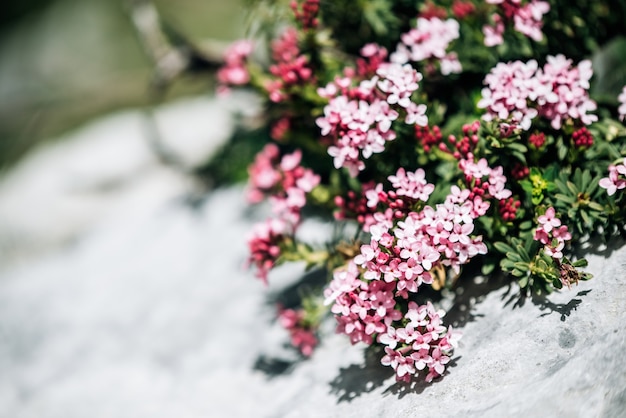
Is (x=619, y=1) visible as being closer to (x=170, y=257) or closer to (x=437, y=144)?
(x=437, y=144)

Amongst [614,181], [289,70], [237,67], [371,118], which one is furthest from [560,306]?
[237,67]

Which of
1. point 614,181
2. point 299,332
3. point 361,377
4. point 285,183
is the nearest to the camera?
point 614,181

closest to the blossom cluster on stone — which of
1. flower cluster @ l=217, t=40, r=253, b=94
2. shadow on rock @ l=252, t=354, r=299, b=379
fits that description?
shadow on rock @ l=252, t=354, r=299, b=379

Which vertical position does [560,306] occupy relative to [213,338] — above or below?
below

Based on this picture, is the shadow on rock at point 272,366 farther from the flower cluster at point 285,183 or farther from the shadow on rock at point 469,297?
the shadow on rock at point 469,297

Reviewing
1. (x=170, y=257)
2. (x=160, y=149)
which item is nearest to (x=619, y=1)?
(x=170, y=257)

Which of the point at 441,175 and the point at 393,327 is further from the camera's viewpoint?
the point at 441,175

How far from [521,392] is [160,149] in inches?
188

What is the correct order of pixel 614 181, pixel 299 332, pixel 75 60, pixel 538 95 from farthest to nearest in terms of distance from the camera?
pixel 75 60, pixel 299 332, pixel 538 95, pixel 614 181

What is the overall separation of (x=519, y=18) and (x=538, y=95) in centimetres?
70

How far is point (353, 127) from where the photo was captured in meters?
2.62

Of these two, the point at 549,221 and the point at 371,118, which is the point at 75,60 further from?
the point at 549,221

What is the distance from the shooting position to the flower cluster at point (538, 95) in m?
2.60

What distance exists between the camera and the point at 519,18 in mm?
3031
